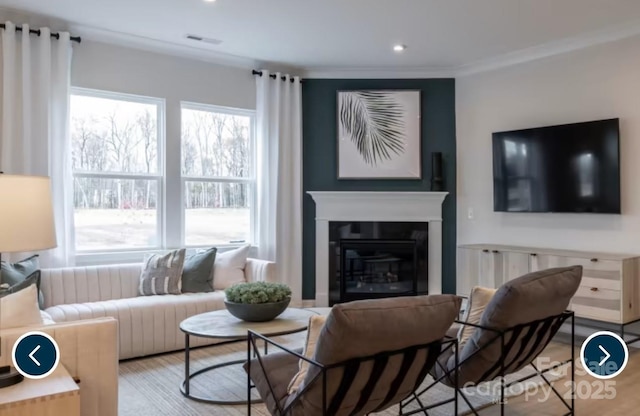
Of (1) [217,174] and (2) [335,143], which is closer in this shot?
(1) [217,174]

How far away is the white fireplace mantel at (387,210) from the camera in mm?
5754

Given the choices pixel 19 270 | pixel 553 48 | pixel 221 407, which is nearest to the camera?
pixel 221 407

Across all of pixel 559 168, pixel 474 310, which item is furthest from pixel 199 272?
pixel 559 168

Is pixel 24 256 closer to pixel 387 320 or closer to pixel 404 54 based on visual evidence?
pixel 387 320

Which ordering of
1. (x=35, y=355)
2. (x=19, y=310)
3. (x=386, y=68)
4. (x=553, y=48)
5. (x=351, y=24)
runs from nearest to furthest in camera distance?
(x=35, y=355), (x=19, y=310), (x=351, y=24), (x=553, y=48), (x=386, y=68)

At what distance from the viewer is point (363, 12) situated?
163 inches

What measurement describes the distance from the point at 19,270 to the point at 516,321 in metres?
3.44

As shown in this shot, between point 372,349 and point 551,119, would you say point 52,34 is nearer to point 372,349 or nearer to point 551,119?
point 372,349

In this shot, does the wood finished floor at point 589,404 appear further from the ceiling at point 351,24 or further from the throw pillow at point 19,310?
the ceiling at point 351,24

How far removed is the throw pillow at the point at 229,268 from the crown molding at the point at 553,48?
3.19m

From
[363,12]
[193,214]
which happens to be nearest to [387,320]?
[363,12]

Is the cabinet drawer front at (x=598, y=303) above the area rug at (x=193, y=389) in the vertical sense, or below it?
above

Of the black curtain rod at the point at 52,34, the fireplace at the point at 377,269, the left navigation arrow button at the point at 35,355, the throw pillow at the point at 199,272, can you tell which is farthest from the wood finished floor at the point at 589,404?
the black curtain rod at the point at 52,34

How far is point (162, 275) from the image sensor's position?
445cm
